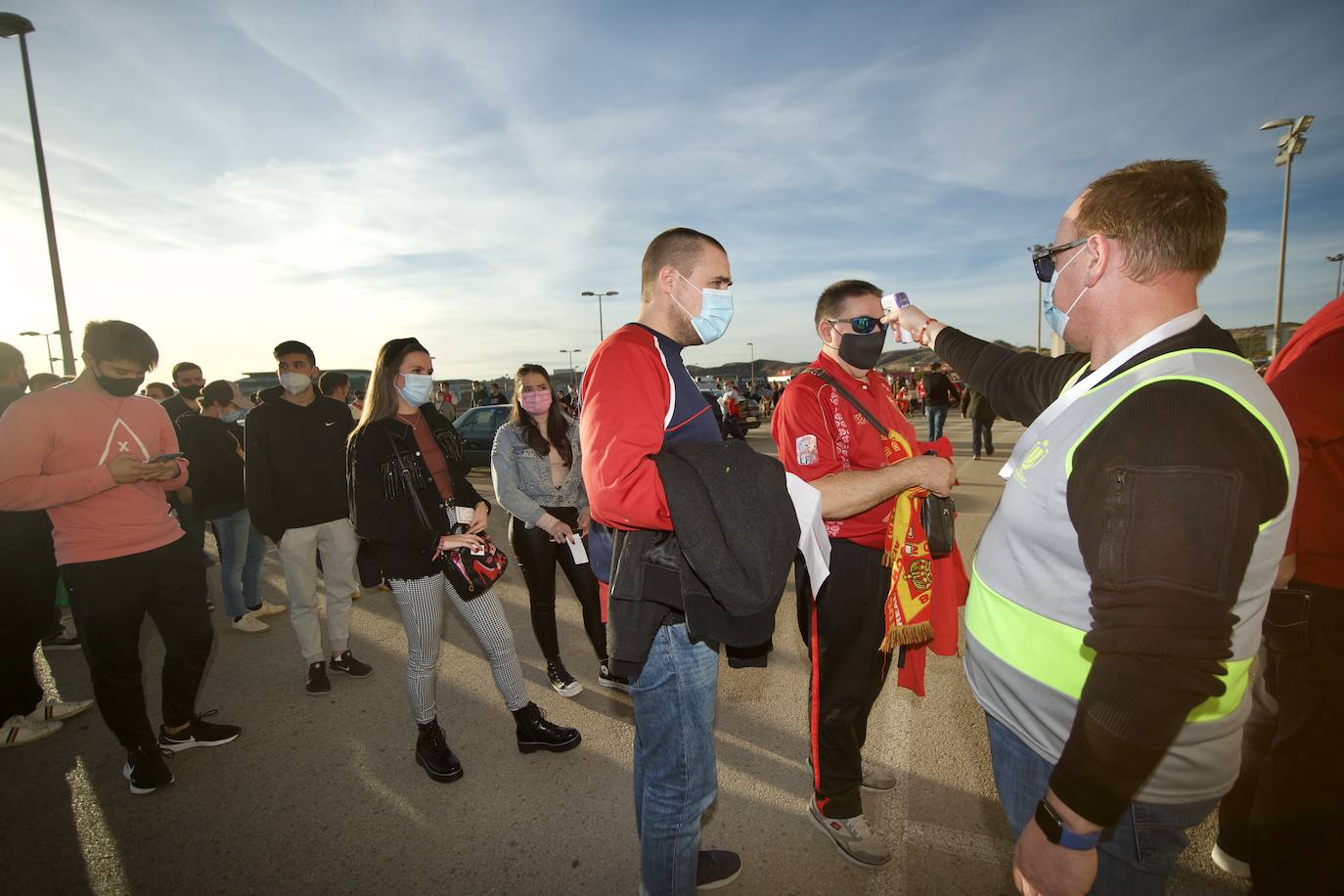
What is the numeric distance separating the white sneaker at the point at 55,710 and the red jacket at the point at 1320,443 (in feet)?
20.9

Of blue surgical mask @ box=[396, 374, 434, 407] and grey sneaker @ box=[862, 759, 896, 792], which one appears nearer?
grey sneaker @ box=[862, 759, 896, 792]

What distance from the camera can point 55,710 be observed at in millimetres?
3861

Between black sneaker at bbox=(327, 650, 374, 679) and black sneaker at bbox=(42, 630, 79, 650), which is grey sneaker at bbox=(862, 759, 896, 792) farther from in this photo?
black sneaker at bbox=(42, 630, 79, 650)

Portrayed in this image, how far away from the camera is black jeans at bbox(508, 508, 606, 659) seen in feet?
12.6

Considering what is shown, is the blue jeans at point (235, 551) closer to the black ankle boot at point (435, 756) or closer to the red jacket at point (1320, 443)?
the black ankle boot at point (435, 756)

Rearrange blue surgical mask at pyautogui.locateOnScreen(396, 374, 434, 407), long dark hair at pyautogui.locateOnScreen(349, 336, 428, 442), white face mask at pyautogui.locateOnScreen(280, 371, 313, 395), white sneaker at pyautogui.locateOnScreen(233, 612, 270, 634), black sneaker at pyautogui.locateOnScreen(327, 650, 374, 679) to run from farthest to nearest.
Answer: white sneaker at pyautogui.locateOnScreen(233, 612, 270, 634), black sneaker at pyautogui.locateOnScreen(327, 650, 374, 679), white face mask at pyautogui.locateOnScreen(280, 371, 313, 395), blue surgical mask at pyautogui.locateOnScreen(396, 374, 434, 407), long dark hair at pyautogui.locateOnScreen(349, 336, 428, 442)

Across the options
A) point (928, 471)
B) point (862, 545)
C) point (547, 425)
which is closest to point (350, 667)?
point (547, 425)

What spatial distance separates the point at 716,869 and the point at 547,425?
8.86 feet

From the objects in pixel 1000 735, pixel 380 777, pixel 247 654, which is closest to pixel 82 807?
pixel 380 777

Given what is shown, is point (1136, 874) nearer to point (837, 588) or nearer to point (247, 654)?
point (837, 588)

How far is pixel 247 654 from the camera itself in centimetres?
479

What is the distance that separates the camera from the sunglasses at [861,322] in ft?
9.00

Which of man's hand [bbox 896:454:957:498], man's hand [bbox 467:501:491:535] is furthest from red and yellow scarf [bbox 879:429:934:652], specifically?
man's hand [bbox 467:501:491:535]

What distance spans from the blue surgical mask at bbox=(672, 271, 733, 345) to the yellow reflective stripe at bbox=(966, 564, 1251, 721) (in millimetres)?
1148
